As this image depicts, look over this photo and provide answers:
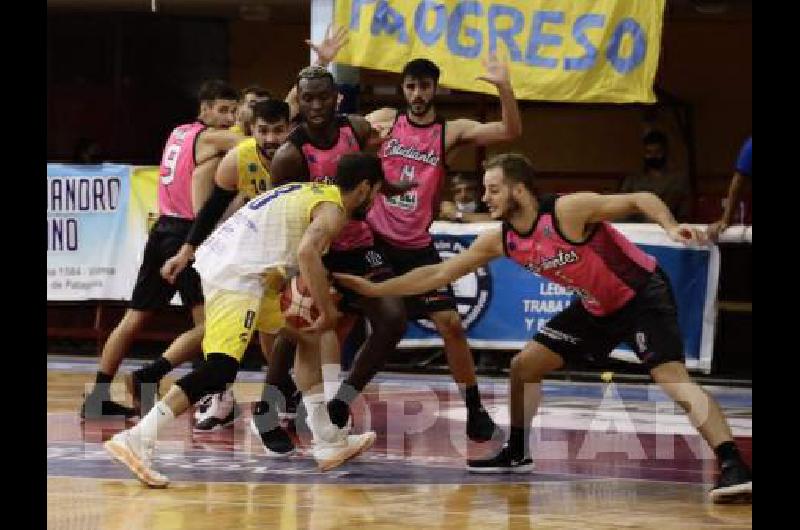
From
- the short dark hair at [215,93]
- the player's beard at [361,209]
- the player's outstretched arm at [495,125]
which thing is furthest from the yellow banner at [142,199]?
the player's beard at [361,209]

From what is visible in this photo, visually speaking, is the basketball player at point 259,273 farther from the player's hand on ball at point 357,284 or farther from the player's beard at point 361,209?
the player's hand on ball at point 357,284

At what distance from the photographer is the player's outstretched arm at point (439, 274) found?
9.20m

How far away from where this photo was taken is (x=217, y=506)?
26.9 feet

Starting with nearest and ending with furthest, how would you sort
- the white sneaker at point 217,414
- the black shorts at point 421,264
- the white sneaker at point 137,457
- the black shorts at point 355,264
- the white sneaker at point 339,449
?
the white sneaker at point 137,457, the white sneaker at point 339,449, the black shorts at point 355,264, the black shorts at point 421,264, the white sneaker at point 217,414

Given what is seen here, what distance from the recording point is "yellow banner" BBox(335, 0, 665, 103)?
48.3 ft

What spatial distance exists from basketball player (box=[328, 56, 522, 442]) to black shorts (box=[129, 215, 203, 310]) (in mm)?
1599

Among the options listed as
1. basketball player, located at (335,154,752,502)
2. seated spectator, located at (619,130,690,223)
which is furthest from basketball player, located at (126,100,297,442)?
seated spectator, located at (619,130,690,223)

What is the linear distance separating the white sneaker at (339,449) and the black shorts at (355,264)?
1.09m

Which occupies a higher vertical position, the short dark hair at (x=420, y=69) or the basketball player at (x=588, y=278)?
the short dark hair at (x=420, y=69)

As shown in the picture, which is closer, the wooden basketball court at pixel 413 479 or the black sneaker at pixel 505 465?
the wooden basketball court at pixel 413 479

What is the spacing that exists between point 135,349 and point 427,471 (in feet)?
30.8

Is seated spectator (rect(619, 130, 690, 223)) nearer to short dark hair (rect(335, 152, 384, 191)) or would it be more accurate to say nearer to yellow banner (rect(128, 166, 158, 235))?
yellow banner (rect(128, 166, 158, 235))
